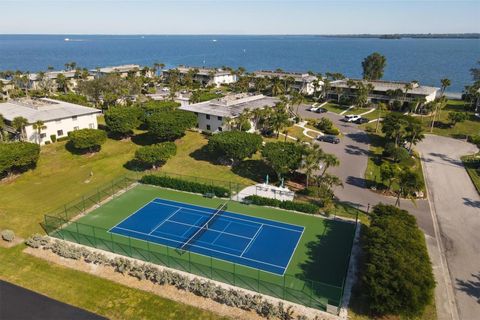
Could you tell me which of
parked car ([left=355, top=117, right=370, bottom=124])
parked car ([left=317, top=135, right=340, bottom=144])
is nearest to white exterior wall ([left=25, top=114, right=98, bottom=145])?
parked car ([left=317, top=135, right=340, bottom=144])

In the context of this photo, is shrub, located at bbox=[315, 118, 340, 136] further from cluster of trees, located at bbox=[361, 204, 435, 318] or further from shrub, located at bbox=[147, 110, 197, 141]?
cluster of trees, located at bbox=[361, 204, 435, 318]

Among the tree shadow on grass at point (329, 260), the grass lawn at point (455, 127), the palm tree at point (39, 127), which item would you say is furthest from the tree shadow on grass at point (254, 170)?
the grass lawn at point (455, 127)

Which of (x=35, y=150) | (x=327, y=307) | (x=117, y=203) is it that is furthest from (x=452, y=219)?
(x=35, y=150)

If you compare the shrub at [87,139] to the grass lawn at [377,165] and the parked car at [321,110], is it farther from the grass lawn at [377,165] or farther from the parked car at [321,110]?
the parked car at [321,110]

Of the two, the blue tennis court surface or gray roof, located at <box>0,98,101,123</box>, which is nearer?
the blue tennis court surface

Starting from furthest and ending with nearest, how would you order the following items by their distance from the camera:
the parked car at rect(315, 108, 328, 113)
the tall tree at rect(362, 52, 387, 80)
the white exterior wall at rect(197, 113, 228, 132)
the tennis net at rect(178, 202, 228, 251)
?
the tall tree at rect(362, 52, 387, 80) → the parked car at rect(315, 108, 328, 113) → the white exterior wall at rect(197, 113, 228, 132) → the tennis net at rect(178, 202, 228, 251)

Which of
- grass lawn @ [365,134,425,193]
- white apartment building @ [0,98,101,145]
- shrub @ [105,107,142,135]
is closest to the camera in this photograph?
grass lawn @ [365,134,425,193]

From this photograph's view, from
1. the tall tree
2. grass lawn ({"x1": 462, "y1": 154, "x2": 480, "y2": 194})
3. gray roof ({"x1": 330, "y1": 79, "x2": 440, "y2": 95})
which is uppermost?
the tall tree

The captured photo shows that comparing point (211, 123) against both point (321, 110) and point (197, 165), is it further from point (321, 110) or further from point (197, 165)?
point (321, 110)
